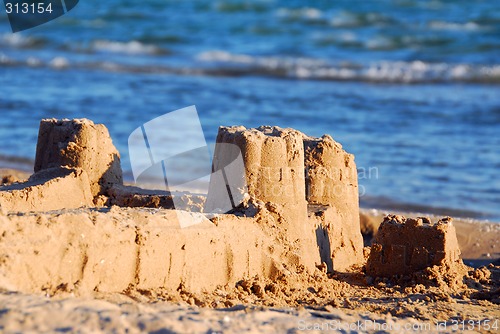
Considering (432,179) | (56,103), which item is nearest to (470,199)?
(432,179)

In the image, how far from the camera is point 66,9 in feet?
84.8

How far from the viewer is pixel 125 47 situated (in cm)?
2170

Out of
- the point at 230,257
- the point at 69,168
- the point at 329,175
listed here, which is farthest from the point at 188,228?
the point at 329,175

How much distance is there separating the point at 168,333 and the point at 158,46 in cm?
1842

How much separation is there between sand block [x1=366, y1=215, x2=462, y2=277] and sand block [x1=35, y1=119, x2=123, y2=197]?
1954mm

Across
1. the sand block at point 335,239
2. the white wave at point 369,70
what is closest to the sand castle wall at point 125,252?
the sand block at point 335,239

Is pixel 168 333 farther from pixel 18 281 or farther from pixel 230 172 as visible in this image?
pixel 230 172

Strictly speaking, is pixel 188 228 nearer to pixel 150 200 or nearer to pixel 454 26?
pixel 150 200

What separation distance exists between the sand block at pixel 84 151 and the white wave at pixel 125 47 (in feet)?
49.0

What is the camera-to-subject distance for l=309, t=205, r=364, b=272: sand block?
5.94 metres

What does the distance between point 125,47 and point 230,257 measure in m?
17.3

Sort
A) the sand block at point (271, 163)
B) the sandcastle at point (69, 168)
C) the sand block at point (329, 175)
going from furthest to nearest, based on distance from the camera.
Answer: the sand block at point (329, 175), the sandcastle at point (69, 168), the sand block at point (271, 163)

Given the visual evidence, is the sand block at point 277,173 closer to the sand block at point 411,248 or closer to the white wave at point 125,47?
the sand block at point 411,248

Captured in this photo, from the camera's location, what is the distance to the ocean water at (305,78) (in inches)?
413
